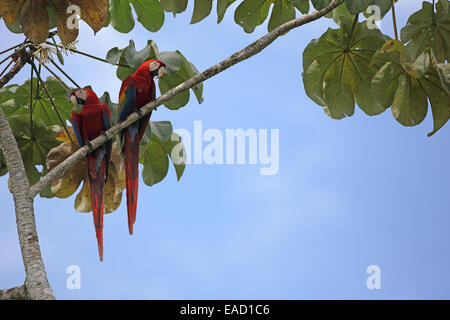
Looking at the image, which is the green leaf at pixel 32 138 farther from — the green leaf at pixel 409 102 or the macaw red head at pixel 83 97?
the green leaf at pixel 409 102

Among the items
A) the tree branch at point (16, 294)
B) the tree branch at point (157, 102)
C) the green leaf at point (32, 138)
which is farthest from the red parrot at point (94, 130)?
the green leaf at point (32, 138)

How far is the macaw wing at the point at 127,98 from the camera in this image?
2998mm

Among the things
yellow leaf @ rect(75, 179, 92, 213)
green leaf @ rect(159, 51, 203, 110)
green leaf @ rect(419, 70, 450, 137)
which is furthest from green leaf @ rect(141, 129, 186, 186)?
green leaf @ rect(419, 70, 450, 137)

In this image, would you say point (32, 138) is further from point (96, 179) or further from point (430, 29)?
point (430, 29)

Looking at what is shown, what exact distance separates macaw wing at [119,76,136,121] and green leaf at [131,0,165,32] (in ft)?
4.69

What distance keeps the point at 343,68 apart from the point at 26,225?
2.62 m

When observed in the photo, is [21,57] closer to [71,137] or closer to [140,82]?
[71,137]

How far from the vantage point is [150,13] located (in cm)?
424

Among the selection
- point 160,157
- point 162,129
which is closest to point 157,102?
point 162,129

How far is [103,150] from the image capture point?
316cm

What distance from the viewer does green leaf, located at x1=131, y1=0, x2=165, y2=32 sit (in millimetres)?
4194

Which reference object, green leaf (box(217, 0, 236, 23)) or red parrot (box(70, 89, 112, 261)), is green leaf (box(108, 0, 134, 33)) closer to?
green leaf (box(217, 0, 236, 23))

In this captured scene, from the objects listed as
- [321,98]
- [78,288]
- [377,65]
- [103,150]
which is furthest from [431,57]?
[78,288]
